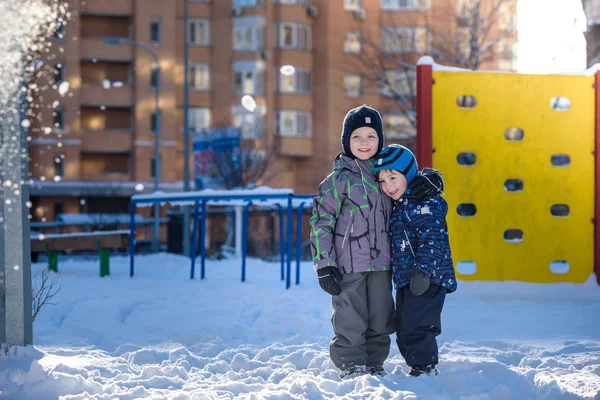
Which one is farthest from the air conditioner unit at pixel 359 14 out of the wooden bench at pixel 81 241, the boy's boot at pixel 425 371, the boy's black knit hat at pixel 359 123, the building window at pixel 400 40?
the boy's boot at pixel 425 371

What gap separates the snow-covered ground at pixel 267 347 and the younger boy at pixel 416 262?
0.21 meters

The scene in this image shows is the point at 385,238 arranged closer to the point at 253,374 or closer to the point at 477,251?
the point at 253,374

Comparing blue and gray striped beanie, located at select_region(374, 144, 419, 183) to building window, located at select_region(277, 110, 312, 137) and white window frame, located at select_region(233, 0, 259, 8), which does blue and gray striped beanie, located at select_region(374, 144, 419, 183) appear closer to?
building window, located at select_region(277, 110, 312, 137)

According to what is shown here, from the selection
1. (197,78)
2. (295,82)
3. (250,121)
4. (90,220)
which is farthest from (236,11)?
(90,220)

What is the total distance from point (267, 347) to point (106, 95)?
1416 inches

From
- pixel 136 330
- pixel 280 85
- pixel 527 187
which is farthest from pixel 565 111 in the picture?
pixel 280 85

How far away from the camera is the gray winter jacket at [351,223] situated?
5023 millimetres

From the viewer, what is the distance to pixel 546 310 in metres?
8.27

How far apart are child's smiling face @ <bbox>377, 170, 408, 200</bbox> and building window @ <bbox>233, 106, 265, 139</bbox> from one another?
34.0m

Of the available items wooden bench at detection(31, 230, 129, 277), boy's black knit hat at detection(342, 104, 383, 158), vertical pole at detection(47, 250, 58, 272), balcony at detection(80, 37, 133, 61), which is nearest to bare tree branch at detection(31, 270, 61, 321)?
boy's black knit hat at detection(342, 104, 383, 158)

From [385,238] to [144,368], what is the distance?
164cm

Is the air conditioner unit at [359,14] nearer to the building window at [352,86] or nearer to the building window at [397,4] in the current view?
the building window at [397,4]

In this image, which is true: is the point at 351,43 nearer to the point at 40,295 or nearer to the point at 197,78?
the point at 197,78

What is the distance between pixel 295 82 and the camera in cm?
4159
